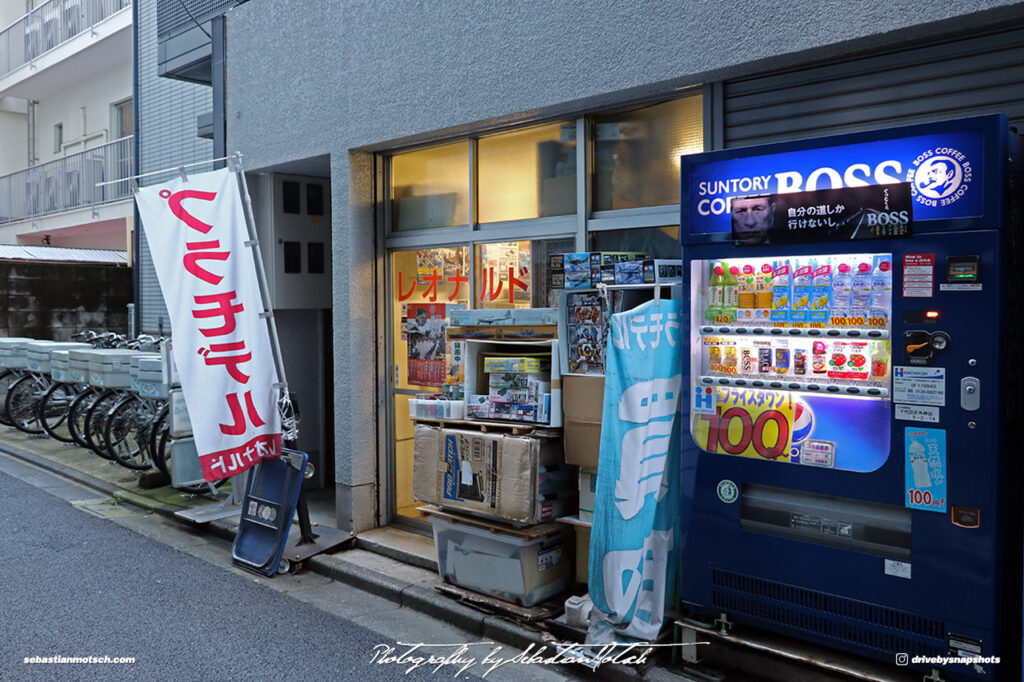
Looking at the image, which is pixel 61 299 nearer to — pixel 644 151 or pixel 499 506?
pixel 499 506

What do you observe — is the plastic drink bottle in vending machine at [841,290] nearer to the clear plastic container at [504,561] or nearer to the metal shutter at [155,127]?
the clear plastic container at [504,561]

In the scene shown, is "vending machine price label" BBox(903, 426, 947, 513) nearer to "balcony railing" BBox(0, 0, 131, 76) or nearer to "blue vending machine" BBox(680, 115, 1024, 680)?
"blue vending machine" BBox(680, 115, 1024, 680)

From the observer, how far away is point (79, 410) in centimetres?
1091

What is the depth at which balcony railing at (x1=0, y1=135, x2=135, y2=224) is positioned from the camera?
17.2 m

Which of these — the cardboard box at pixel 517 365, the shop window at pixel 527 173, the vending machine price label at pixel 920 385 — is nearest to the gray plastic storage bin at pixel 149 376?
the shop window at pixel 527 173

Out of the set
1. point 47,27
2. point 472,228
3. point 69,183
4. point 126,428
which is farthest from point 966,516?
point 47,27

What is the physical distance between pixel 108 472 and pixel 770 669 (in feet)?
27.9

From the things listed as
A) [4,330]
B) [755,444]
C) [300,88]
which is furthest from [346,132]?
[4,330]

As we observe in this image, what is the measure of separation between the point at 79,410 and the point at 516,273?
25.1 feet

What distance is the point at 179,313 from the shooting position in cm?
633

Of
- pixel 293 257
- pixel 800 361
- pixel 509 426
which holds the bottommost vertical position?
pixel 509 426

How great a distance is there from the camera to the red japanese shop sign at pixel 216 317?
6.30 metres

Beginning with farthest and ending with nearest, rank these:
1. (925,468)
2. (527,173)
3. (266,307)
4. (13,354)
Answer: (13,354)
(266,307)
(527,173)
(925,468)

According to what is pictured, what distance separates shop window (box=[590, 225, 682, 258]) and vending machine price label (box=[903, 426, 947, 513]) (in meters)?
1.95
